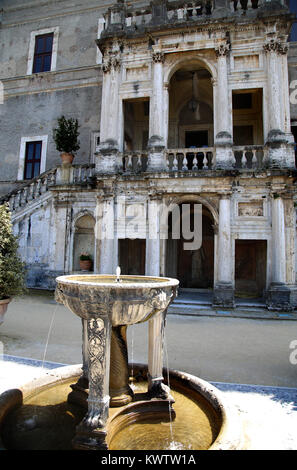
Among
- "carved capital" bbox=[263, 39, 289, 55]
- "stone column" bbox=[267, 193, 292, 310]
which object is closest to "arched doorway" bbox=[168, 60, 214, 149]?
"carved capital" bbox=[263, 39, 289, 55]

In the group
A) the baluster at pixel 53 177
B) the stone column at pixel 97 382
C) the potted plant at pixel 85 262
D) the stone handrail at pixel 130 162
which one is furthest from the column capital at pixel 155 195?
the stone column at pixel 97 382

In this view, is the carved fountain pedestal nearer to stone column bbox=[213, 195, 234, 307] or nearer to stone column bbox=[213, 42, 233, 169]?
stone column bbox=[213, 195, 234, 307]

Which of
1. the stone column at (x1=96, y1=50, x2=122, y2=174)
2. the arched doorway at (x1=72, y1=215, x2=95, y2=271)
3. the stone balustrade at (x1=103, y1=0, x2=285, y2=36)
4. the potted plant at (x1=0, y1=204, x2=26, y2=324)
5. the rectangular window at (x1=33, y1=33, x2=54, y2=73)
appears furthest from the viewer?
the rectangular window at (x1=33, y1=33, x2=54, y2=73)

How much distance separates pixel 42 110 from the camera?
16.0 meters

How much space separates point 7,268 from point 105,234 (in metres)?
5.57

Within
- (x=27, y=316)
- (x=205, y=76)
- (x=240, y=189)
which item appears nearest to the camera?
(x=27, y=316)

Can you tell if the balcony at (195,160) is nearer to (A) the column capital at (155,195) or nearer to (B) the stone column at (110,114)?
(B) the stone column at (110,114)

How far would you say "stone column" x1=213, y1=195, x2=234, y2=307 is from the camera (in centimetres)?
988

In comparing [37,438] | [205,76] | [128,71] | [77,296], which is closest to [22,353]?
[37,438]

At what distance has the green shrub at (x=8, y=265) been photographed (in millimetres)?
5617

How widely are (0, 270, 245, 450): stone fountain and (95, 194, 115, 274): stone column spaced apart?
24.5 feet

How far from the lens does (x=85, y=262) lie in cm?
1192
